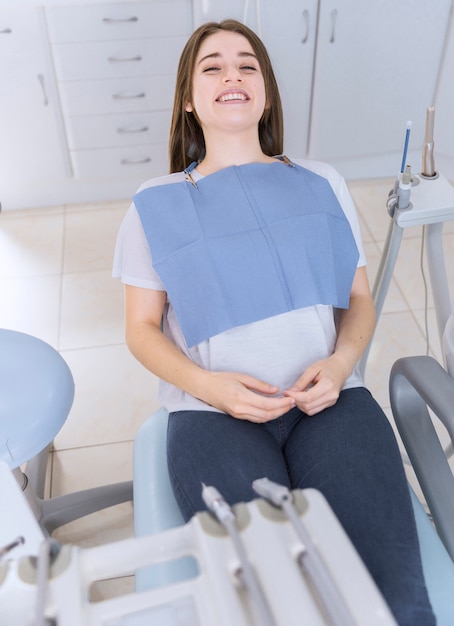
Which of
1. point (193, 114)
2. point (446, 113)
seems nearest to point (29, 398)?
point (193, 114)

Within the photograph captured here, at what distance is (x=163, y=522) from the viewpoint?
106 centimetres

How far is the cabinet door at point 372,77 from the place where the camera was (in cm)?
255

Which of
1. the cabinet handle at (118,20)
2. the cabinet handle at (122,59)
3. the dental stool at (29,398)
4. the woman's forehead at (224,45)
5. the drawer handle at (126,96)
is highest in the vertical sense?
the woman's forehead at (224,45)

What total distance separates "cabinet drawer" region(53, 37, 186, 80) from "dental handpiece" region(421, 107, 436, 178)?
1.46 metres

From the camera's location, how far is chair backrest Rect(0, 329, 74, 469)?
1.18m

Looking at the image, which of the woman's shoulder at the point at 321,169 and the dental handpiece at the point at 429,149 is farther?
the woman's shoulder at the point at 321,169

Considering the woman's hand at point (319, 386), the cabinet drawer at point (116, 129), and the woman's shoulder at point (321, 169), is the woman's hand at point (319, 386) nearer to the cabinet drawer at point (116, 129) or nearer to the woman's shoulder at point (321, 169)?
the woman's shoulder at point (321, 169)

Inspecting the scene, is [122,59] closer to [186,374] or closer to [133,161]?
[133,161]

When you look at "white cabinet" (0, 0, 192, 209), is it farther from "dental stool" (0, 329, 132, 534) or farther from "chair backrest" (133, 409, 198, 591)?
"chair backrest" (133, 409, 198, 591)

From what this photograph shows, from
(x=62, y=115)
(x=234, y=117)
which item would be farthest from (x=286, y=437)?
(x=62, y=115)

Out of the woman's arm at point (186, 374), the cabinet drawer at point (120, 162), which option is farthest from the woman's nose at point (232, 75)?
the cabinet drawer at point (120, 162)

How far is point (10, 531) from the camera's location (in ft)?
3.50

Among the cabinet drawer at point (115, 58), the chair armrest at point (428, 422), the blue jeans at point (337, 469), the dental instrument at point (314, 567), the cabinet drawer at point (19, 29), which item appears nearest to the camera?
the dental instrument at point (314, 567)

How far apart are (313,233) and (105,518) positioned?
3.06 feet
